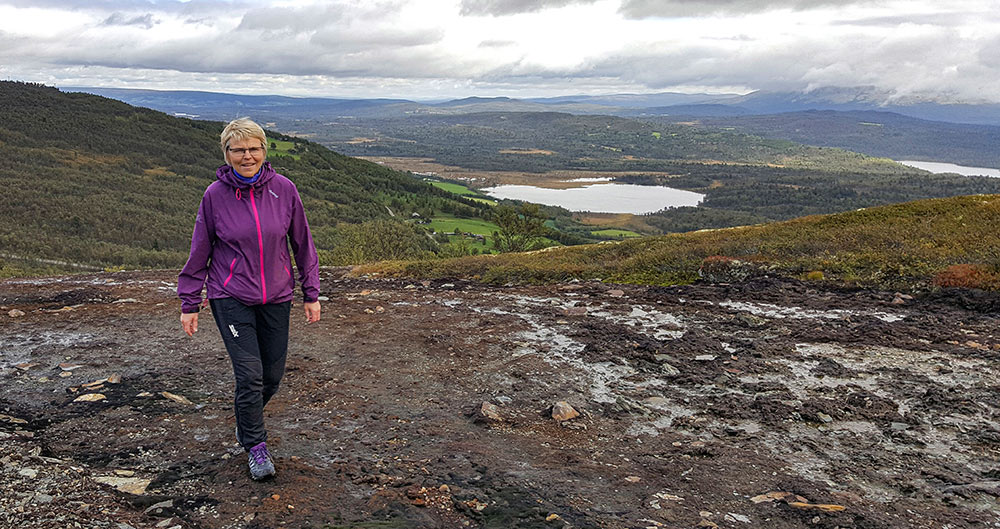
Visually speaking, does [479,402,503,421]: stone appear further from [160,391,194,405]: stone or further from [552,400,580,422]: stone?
[160,391,194,405]: stone

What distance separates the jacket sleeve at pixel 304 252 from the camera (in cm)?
580

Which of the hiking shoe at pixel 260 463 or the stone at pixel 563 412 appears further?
the stone at pixel 563 412

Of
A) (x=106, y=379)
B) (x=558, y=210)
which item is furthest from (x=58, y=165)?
(x=106, y=379)

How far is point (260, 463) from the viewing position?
5.43 meters

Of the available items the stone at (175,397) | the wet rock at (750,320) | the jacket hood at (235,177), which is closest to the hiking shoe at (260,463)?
the jacket hood at (235,177)

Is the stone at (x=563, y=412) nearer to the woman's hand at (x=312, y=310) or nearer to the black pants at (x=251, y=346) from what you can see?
the woman's hand at (x=312, y=310)

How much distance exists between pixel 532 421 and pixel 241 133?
4481 mm

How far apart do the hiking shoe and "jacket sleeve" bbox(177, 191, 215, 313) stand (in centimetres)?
138

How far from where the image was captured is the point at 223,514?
486cm

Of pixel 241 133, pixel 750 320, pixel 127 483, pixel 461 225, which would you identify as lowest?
pixel 461 225

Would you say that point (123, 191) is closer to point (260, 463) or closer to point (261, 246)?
point (261, 246)

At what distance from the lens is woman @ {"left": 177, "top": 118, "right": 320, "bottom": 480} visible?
17.4 feet

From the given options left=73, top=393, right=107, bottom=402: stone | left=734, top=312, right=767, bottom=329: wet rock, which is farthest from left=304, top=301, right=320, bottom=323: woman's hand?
left=734, top=312, right=767, bottom=329: wet rock

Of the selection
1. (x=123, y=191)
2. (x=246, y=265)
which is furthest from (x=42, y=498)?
(x=123, y=191)
